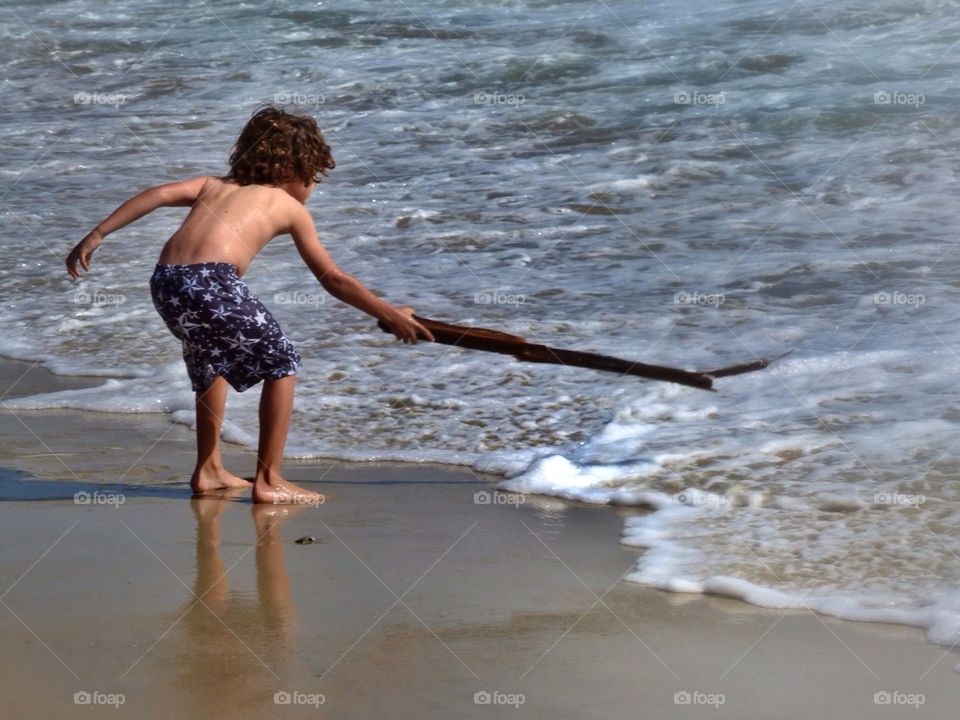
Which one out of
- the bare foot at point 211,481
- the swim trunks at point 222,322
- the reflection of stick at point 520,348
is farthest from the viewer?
the bare foot at point 211,481

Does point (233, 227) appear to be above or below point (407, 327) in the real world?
above

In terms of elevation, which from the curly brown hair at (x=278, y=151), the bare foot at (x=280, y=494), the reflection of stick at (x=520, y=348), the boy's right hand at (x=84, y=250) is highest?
the curly brown hair at (x=278, y=151)

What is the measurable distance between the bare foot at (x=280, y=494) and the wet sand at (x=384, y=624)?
0.05 meters

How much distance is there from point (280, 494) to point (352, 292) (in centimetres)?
67

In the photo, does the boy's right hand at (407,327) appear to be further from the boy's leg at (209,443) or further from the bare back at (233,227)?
the boy's leg at (209,443)

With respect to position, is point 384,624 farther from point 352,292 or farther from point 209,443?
point 209,443

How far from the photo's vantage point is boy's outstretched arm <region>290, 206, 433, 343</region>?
3.67 metres

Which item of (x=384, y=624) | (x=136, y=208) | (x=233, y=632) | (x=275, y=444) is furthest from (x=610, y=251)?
(x=233, y=632)

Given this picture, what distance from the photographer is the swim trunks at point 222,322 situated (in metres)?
3.88

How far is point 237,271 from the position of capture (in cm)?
398

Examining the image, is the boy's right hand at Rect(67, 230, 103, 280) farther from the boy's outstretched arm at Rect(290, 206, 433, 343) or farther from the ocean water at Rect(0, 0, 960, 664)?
the ocean water at Rect(0, 0, 960, 664)

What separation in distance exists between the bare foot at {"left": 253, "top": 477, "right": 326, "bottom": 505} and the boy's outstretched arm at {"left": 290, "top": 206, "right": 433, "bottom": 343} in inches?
23.8

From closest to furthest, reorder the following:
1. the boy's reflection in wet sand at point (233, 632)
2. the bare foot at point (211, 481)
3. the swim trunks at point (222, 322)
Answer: the boy's reflection in wet sand at point (233, 632), the swim trunks at point (222, 322), the bare foot at point (211, 481)

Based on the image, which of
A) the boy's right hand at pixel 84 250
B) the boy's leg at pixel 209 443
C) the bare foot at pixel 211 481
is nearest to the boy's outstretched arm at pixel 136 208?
the boy's right hand at pixel 84 250
